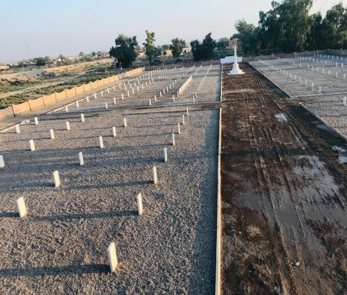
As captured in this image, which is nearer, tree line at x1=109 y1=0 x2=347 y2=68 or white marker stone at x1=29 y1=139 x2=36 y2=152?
white marker stone at x1=29 y1=139 x2=36 y2=152

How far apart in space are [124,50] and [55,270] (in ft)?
265

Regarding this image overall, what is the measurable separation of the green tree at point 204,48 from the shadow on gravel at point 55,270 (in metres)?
83.0

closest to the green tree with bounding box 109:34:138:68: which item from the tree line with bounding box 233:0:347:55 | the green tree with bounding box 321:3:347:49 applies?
the tree line with bounding box 233:0:347:55

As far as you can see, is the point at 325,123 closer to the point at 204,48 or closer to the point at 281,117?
the point at 281,117

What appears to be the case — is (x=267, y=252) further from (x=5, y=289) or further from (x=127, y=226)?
(x=5, y=289)

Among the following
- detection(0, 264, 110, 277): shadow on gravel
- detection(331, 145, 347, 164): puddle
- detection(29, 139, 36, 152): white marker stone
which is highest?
detection(0, 264, 110, 277): shadow on gravel

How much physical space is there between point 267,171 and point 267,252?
191 inches

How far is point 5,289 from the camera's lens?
679cm

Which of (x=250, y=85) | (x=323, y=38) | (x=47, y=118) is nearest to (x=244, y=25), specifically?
(x=323, y=38)

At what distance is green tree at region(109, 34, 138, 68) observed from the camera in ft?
274

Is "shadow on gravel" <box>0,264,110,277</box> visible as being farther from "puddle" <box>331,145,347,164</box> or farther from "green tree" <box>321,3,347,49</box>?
"green tree" <box>321,3,347,49</box>

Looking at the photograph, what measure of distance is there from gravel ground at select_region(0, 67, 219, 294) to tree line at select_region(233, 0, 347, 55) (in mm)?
69984

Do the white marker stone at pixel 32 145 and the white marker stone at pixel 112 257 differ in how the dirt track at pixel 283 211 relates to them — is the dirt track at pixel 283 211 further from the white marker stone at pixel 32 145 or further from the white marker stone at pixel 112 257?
the white marker stone at pixel 32 145

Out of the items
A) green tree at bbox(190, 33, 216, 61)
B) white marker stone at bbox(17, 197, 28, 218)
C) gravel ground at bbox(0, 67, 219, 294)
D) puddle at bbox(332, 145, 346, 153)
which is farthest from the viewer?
green tree at bbox(190, 33, 216, 61)
